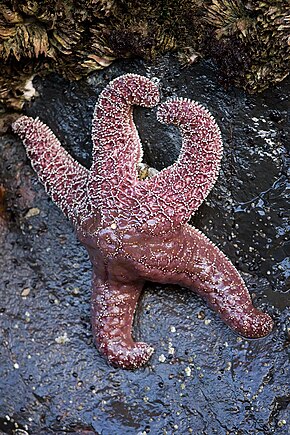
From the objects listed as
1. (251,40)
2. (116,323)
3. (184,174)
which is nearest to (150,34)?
(251,40)

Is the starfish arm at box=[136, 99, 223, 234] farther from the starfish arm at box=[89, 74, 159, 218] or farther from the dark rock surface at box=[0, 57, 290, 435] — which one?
the dark rock surface at box=[0, 57, 290, 435]

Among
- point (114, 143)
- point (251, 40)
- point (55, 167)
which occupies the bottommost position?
point (55, 167)

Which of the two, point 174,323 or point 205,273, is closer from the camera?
point 205,273

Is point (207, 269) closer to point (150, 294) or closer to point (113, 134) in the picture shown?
point (150, 294)

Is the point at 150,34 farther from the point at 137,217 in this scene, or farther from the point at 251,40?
the point at 137,217

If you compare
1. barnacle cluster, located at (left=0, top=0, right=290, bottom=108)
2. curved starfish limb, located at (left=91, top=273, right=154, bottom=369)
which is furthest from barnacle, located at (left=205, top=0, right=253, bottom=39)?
curved starfish limb, located at (left=91, top=273, right=154, bottom=369)

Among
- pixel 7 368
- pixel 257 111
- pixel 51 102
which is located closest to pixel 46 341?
pixel 7 368

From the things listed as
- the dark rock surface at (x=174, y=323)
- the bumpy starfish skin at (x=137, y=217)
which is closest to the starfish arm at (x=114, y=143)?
the bumpy starfish skin at (x=137, y=217)
